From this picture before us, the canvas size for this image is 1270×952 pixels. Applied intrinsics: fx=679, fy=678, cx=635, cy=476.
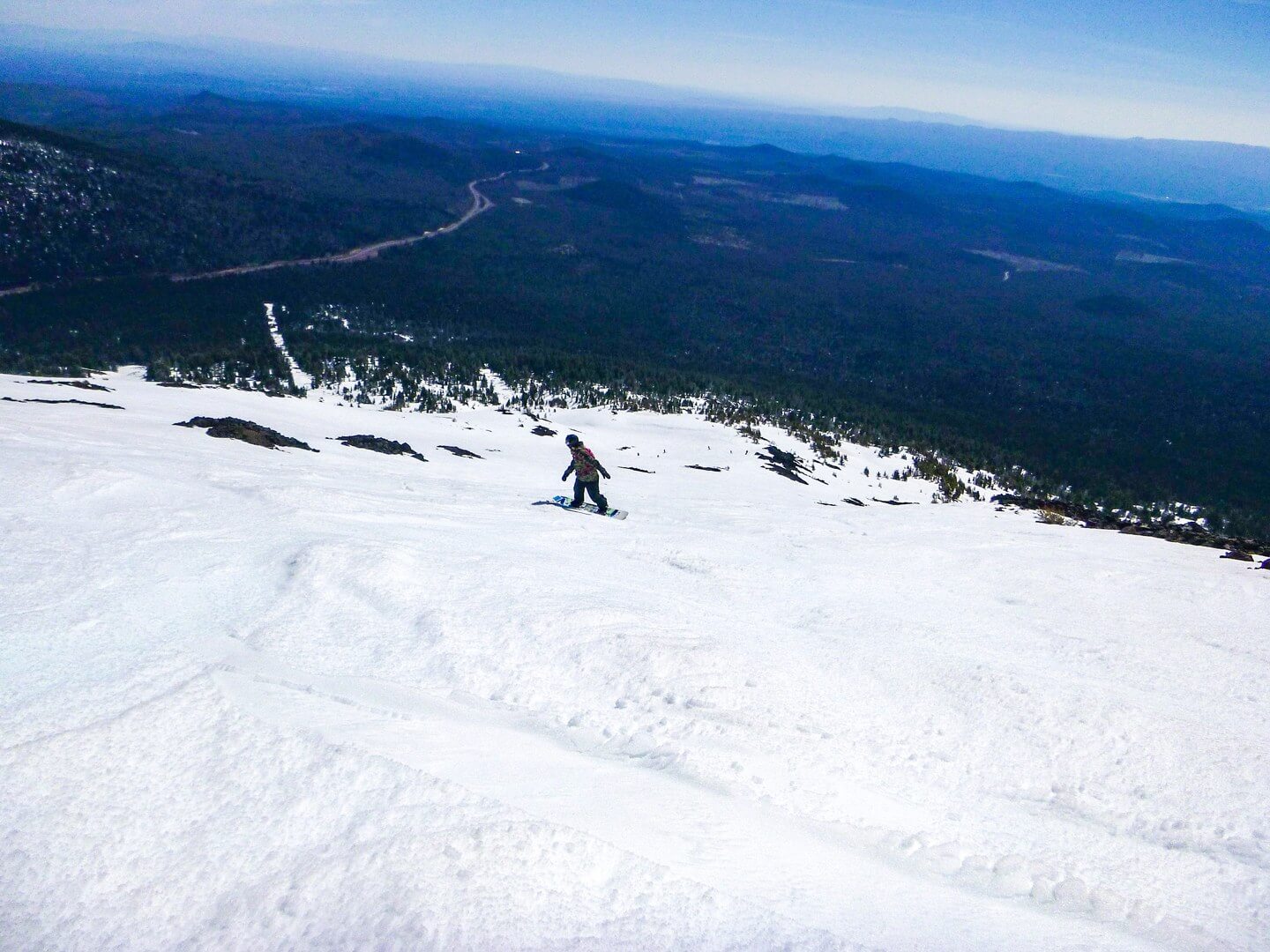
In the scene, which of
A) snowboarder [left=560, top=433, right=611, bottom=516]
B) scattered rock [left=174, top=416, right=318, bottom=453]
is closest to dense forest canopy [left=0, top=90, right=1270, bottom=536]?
scattered rock [left=174, top=416, right=318, bottom=453]

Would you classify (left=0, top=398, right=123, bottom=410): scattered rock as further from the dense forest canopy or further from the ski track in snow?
the ski track in snow

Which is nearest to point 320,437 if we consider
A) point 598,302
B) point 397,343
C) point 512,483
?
point 512,483

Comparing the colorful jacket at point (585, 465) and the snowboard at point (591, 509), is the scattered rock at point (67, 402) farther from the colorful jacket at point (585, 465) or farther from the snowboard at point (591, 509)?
the colorful jacket at point (585, 465)

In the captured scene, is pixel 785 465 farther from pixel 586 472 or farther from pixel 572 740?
pixel 572 740

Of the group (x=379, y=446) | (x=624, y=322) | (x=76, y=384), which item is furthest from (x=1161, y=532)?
(x=624, y=322)

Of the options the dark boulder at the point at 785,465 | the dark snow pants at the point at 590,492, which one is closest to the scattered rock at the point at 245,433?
the dark snow pants at the point at 590,492

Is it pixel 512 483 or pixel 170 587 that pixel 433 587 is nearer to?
pixel 170 587
